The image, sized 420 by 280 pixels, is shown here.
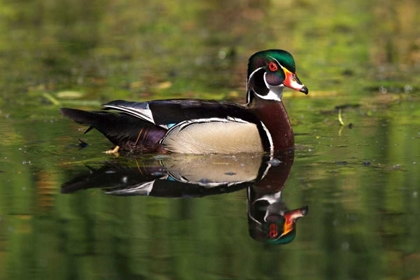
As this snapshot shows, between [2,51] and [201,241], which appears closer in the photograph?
[201,241]

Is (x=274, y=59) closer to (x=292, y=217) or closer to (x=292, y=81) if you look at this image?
(x=292, y=81)

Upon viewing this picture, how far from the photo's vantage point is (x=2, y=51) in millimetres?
17500

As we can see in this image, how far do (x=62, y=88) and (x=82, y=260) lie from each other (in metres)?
7.81

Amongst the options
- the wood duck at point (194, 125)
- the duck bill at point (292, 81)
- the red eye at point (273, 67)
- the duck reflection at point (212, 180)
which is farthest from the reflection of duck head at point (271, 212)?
the red eye at point (273, 67)

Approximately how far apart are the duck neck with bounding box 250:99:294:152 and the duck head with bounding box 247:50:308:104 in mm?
110

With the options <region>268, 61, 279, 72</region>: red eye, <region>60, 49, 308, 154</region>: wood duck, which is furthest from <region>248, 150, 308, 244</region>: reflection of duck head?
<region>268, 61, 279, 72</region>: red eye

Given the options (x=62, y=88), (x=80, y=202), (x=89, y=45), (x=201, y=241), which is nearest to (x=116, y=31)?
(x=89, y=45)

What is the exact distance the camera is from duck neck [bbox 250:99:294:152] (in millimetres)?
9844

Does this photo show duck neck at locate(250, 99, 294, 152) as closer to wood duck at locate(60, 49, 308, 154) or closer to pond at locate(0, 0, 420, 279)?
wood duck at locate(60, 49, 308, 154)

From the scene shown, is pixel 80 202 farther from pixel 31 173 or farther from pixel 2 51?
pixel 2 51

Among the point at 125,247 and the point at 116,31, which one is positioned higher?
the point at 116,31

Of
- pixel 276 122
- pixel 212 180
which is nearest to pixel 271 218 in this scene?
pixel 212 180

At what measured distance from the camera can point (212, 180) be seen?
28.4ft

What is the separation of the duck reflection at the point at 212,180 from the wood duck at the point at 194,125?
0.11 metres
